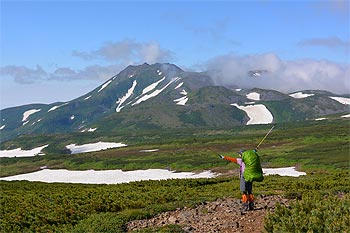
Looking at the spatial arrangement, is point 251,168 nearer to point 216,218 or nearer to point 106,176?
point 216,218

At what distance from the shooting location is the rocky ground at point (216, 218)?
62.0 feet

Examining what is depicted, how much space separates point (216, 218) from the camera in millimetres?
20672

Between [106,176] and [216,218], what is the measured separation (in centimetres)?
8873

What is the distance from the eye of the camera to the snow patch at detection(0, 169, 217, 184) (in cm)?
9525

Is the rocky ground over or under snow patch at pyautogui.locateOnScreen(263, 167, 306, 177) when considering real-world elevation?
over

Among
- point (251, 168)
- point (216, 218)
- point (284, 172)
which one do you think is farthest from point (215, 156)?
point (216, 218)

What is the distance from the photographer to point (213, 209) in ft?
74.3

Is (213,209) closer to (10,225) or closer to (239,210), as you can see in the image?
(239,210)

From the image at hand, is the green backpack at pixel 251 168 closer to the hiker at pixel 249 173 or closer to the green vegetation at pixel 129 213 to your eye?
the hiker at pixel 249 173

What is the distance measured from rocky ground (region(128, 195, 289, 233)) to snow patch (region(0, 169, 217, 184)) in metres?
65.0

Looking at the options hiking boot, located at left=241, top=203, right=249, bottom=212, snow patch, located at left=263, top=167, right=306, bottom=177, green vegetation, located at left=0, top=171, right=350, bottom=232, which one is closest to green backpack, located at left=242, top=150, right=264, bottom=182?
hiking boot, located at left=241, top=203, right=249, bottom=212

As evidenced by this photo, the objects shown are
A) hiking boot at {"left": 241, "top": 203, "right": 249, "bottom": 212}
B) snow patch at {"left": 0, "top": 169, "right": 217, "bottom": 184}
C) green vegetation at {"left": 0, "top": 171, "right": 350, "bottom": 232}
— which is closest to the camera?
green vegetation at {"left": 0, "top": 171, "right": 350, "bottom": 232}

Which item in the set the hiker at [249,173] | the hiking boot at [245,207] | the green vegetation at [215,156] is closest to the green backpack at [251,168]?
the hiker at [249,173]

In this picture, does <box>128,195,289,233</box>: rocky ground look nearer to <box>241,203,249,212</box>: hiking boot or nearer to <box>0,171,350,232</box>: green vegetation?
<box>241,203,249,212</box>: hiking boot
